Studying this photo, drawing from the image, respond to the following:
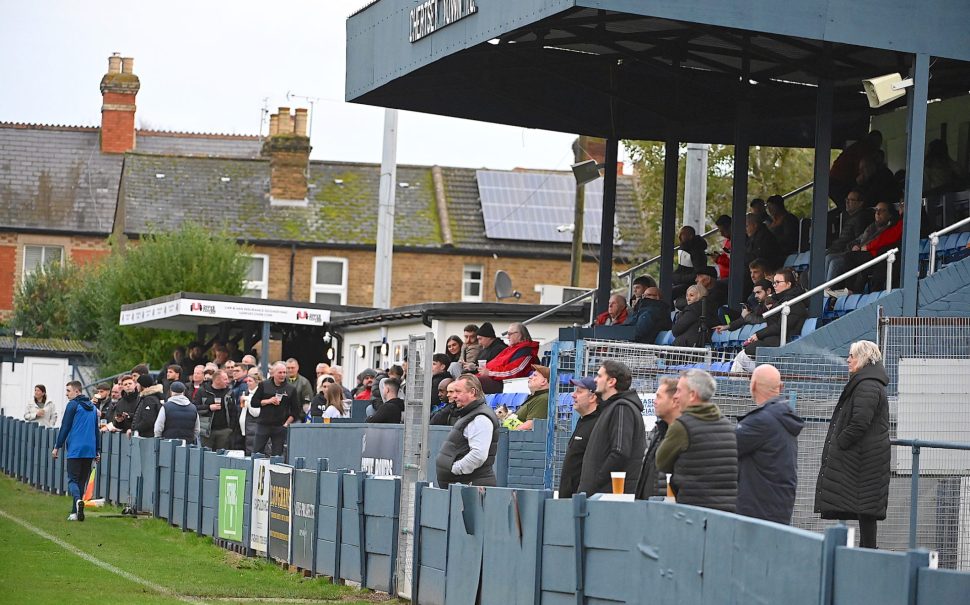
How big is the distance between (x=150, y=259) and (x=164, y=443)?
2459 cm

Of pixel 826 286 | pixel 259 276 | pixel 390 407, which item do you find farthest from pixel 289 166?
pixel 826 286

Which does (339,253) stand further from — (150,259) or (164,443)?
(164,443)

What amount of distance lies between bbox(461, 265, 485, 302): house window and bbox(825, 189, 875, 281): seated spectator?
3185 centimetres

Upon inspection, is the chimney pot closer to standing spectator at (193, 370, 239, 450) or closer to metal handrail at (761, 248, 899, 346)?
standing spectator at (193, 370, 239, 450)

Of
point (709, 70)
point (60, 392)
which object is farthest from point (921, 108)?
point (60, 392)

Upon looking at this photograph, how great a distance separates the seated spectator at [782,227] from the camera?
68.5 feet

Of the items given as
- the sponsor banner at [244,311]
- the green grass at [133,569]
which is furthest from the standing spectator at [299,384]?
the sponsor banner at [244,311]

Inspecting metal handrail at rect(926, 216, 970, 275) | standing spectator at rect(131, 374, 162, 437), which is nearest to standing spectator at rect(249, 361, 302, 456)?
standing spectator at rect(131, 374, 162, 437)

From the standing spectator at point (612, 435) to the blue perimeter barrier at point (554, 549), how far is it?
21.3 inches

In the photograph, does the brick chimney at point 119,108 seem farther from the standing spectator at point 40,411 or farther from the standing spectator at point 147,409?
the standing spectator at point 147,409

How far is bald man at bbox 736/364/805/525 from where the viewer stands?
10.5m

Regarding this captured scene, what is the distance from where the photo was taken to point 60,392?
4353 cm

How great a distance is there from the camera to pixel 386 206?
35.0m

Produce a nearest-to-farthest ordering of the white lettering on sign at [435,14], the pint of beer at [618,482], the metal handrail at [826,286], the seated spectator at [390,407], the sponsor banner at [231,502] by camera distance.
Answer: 1. the pint of beer at [618,482]
2. the metal handrail at [826,286]
3. the sponsor banner at [231,502]
4. the seated spectator at [390,407]
5. the white lettering on sign at [435,14]
